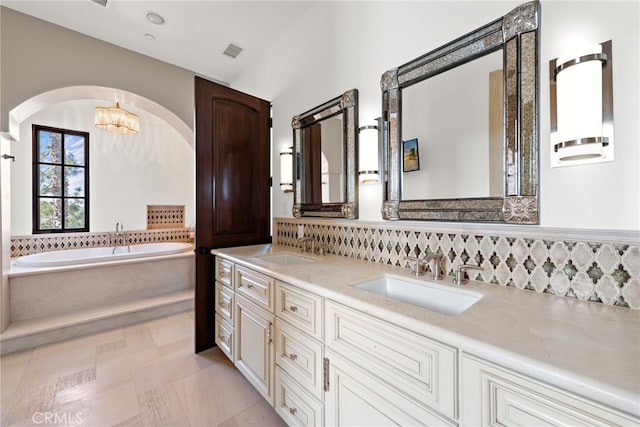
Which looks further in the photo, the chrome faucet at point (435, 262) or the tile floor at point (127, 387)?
the tile floor at point (127, 387)

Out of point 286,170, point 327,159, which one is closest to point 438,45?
point 327,159

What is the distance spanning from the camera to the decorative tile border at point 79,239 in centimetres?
362

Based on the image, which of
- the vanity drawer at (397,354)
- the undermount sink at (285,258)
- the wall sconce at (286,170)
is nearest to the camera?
the vanity drawer at (397,354)

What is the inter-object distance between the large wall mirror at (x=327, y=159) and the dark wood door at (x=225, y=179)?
0.46m

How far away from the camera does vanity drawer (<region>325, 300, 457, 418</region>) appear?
758mm

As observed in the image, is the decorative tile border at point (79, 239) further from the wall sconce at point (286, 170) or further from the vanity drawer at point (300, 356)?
the vanity drawer at point (300, 356)

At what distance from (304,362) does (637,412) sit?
3.63ft

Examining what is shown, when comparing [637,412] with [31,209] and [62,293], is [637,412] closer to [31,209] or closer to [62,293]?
[62,293]

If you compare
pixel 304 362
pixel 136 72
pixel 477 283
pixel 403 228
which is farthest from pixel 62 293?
pixel 477 283

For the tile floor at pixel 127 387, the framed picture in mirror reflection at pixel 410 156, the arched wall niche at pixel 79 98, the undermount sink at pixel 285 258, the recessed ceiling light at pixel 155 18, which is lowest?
the tile floor at pixel 127 387

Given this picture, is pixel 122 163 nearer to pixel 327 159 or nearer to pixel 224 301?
pixel 224 301

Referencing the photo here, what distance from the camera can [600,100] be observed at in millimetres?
923

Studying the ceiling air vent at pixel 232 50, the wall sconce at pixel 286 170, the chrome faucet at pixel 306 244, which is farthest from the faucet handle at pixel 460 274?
the ceiling air vent at pixel 232 50

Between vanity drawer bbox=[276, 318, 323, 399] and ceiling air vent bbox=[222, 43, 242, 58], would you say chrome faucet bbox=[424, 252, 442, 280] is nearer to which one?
vanity drawer bbox=[276, 318, 323, 399]
